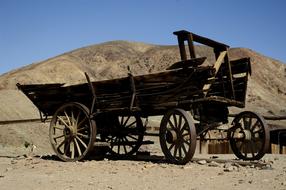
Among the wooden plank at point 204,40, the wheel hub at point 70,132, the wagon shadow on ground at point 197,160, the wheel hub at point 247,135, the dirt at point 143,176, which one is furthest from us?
the wheel hub at point 70,132

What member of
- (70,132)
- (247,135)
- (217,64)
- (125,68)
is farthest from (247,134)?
(125,68)

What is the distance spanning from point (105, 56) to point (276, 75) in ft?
116

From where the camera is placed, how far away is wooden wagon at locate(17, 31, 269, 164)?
9.60 m

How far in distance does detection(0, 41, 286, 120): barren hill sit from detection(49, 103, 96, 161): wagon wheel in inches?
1748

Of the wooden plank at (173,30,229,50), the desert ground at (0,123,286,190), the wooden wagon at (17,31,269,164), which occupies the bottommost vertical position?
the desert ground at (0,123,286,190)

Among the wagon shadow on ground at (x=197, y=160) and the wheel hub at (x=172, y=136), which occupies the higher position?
the wheel hub at (x=172, y=136)

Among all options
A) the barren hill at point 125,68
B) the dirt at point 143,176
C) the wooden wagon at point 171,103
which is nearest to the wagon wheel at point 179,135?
the wooden wagon at point 171,103

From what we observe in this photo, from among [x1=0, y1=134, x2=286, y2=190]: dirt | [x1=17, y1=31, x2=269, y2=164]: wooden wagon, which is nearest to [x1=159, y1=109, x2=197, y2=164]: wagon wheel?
[x1=17, y1=31, x2=269, y2=164]: wooden wagon

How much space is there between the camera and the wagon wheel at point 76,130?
1077 cm

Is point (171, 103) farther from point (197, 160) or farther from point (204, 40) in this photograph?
point (204, 40)

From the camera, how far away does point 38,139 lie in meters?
24.6

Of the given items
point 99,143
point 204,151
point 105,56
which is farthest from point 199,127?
point 105,56

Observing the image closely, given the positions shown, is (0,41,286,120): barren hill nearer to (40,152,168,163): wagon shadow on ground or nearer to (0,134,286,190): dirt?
(40,152,168,163): wagon shadow on ground

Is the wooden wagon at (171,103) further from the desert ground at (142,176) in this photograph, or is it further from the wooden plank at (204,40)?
the desert ground at (142,176)
